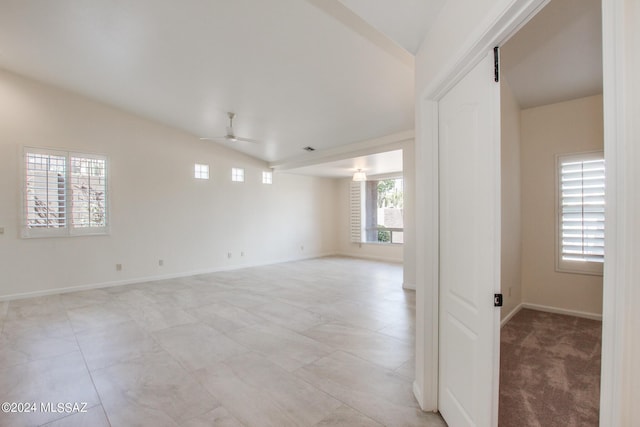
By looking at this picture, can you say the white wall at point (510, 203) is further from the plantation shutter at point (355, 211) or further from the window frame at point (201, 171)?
the window frame at point (201, 171)

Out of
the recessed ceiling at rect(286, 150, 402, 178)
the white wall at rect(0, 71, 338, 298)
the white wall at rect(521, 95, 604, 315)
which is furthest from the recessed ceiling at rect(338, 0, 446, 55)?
the white wall at rect(0, 71, 338, 298)

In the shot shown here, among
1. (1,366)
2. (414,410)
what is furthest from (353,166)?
(1,366)

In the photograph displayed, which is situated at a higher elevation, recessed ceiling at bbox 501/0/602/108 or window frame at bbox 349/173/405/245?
recessed ceiling at bbox 501/0/602/108

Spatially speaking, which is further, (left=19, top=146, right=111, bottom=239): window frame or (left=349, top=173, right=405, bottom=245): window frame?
(left=349, top=173, right=405, bottom=245): window frame

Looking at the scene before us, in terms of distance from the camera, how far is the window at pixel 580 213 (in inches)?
150

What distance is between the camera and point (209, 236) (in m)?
7.04

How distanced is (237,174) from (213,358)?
212 inches

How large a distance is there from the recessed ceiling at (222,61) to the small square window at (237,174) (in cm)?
185

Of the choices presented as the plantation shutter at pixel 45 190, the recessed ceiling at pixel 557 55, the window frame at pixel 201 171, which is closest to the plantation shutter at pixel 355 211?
the window frame at pixel 201 171

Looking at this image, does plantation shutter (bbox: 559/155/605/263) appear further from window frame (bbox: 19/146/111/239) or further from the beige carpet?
window frame (bbox: 19/146/111/239)

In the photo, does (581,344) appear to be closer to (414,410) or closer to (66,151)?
(414,410)

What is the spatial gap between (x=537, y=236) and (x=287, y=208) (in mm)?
5978

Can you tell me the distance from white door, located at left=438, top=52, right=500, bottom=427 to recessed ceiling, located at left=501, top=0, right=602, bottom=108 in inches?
63.3

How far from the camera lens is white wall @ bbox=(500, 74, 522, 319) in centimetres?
359
